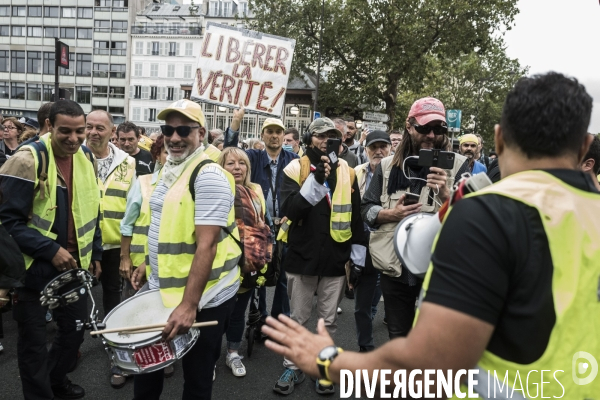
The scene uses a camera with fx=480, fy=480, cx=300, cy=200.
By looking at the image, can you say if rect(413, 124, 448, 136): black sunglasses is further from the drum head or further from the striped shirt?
the drum head

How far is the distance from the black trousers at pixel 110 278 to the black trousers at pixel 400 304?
9.06 feet

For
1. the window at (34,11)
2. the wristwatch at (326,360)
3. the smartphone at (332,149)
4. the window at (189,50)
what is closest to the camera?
the wristwatch at (326,360)

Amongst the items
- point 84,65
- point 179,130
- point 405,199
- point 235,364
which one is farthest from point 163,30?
point 405,199

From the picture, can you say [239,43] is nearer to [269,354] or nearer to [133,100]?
[269,354]

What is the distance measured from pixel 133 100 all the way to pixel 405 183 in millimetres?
56315

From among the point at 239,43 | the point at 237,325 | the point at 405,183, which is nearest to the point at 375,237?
the point at 405,183

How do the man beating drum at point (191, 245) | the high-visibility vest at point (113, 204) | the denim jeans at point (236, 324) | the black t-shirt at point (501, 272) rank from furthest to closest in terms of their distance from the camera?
the high-visibility vest at point (113, 204), the denim jeans at point (236, 324), the man beating drum at point (191, 245), the black t-shirt at point (501, 272)

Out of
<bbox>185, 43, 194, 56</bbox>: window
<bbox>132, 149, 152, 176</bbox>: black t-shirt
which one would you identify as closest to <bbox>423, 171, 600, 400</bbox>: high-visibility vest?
<bbox>132, 149, 152, 176</bbox>: black t-shirt

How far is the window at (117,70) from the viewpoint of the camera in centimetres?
5544

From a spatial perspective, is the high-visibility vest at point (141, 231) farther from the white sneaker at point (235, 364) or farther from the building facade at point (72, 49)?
the building facade at point (72, 49)

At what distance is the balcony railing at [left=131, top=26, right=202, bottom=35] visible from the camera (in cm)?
5456

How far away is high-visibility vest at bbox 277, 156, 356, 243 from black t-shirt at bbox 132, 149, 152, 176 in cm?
215

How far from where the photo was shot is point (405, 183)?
3.21 m

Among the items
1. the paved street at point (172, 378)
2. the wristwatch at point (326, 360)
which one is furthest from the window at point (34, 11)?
the wristwatch at point (326, 360)
